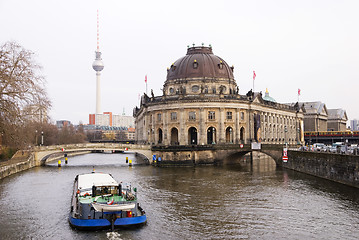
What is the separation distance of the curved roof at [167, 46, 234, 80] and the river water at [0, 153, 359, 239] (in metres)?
49.1

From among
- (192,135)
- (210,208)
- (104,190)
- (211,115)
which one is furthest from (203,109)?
(104,190)

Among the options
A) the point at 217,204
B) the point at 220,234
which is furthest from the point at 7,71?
the point at 220,234

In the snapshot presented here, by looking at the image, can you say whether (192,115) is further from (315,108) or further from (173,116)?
(315,108)

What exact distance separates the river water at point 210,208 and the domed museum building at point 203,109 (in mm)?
35250

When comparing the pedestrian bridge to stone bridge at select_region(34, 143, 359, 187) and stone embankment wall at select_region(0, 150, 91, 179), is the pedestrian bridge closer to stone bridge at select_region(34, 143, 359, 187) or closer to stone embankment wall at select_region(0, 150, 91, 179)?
stone bridge at select_region(34, 143, 359, 187)

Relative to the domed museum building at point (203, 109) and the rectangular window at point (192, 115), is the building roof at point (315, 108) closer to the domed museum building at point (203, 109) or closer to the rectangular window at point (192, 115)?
the domed museum building at point (203, 109)

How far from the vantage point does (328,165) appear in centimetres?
5488

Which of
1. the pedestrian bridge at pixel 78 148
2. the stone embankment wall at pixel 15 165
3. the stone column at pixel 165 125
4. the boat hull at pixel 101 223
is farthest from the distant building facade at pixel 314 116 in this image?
the boat hull at pixel 101 223

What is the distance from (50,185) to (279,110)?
3424 inches

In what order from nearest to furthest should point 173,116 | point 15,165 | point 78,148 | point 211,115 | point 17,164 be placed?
point 15,165, point 17,164, point 78,148, point 211,115, point 173,116

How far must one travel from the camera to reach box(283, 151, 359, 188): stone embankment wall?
155ft

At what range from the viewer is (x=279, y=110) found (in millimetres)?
124188

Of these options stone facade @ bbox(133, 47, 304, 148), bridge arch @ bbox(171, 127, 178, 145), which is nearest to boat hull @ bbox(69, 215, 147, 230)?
stone facade @ bbox(133, 47, 304, 148)

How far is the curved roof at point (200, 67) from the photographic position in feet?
344
